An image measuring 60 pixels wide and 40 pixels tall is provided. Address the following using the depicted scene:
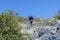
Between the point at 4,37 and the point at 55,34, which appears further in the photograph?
the point at 55,34

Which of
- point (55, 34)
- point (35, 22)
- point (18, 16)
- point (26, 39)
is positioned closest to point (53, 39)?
point (55, 34)

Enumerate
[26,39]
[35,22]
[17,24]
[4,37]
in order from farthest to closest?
1. [35,22]
2. [26,39]
3. [17,24]
4. [4,37]

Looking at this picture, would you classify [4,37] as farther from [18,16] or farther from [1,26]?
[18,16]

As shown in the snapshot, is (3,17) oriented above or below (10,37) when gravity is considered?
above

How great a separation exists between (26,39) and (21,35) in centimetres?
112

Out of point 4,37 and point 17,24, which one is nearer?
point 4,37

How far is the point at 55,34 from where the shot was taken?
29.6 meters

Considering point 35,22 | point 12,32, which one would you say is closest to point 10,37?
point 12,32

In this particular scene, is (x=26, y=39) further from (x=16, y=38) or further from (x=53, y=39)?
(x=53, y=39)

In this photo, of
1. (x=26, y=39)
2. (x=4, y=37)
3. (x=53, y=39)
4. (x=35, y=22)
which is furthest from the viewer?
(x=35, y=22)

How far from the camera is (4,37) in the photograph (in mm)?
22312

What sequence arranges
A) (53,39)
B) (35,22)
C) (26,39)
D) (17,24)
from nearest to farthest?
(17,24) → (26,39) → (53,39) → (35,22)

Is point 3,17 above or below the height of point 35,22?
above

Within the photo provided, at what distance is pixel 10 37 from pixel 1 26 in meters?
1.39
